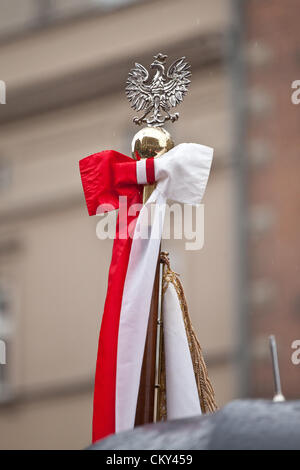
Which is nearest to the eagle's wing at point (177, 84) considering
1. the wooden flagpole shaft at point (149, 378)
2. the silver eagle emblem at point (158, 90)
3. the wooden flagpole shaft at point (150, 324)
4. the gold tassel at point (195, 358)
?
the silver eagle emblem at point (158, 90)

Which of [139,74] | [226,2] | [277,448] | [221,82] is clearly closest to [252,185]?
[221,82]

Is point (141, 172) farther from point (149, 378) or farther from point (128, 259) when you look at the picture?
point (149, 378)

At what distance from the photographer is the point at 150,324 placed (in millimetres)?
2543

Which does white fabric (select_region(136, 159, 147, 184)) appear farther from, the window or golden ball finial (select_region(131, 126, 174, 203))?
the window

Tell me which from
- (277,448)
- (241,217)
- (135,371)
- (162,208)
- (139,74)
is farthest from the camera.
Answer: (241,217)

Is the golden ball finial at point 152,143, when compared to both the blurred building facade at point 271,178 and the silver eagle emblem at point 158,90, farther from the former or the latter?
the blurred building facade at point 271,178

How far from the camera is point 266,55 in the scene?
32.8 feet

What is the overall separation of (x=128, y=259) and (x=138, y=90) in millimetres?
489

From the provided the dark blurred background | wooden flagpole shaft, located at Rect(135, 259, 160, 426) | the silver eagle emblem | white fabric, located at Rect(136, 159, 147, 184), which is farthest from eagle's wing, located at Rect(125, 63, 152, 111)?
the dark blurred background

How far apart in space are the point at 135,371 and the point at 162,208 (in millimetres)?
418

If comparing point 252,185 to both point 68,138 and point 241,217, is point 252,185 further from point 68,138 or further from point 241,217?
point 68,138

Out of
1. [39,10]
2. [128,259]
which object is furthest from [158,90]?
[39,10]

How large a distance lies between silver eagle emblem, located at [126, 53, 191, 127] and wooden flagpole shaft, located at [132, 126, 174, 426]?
7 cm

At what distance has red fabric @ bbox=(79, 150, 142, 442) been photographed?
249 centimetres
